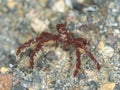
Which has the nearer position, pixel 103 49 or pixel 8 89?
pixel 8 89

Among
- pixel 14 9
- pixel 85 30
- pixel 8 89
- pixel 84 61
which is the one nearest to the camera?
pixel 8 89

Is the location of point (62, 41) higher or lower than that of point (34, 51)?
higher

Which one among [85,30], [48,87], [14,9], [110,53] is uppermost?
[14,9]

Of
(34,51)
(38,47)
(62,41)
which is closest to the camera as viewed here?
(34,51)

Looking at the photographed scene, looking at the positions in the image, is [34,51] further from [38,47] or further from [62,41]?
[62,41]

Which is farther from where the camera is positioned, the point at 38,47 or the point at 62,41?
the point at 62,41

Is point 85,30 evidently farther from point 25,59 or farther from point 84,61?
point 25,59

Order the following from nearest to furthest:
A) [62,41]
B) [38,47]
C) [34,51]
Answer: [34,51]
[38,47]
[62,41]

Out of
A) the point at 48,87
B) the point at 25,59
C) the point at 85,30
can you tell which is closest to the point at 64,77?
the point at 48,87

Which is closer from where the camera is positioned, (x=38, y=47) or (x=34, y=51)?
(x=34, y=51)

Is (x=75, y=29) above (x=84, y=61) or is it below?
above

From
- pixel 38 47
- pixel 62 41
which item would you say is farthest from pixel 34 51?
pixel 62 41
